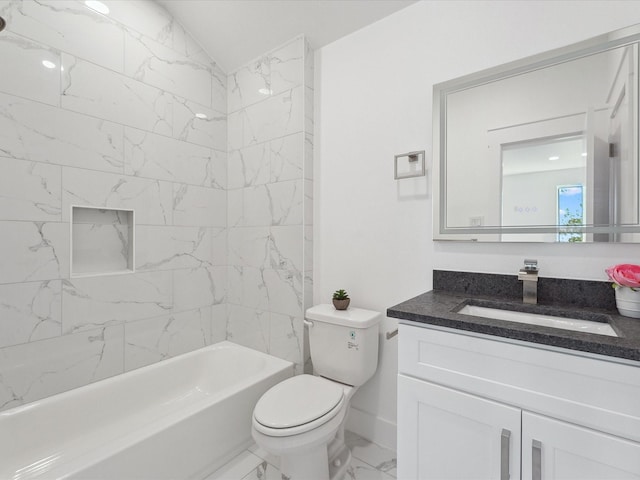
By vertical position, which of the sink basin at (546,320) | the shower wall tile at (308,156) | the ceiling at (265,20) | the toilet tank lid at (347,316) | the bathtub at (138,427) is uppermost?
the ceiling at (265,20)

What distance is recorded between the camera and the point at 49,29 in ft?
5.27

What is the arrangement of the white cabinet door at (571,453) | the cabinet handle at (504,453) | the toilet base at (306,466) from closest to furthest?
the white cabinet door at (571,453)
the cabinet handle at (504,453)
the toilet base at (306,466)

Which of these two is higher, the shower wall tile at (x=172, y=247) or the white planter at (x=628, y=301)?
the shower wall tile at (x=172, y=247)

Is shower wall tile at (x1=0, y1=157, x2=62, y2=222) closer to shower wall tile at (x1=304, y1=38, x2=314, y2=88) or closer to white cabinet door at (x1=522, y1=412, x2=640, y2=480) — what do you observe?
shower wall tile at (x1=304, y1=38, x2=314, y2=88)

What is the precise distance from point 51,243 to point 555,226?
7.95ft

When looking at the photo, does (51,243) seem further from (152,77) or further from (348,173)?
(348,173)

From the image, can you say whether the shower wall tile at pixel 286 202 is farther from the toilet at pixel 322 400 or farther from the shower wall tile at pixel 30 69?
the shower wall tile at pixel 30 69

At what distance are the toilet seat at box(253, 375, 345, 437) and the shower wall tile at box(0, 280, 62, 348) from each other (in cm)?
118

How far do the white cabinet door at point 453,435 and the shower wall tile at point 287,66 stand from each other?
1.86m

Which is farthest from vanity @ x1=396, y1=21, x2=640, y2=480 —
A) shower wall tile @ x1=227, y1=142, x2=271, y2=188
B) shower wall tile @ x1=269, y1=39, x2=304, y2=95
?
shower wall tile @ x1=227, y1=142, x2=271, y2=188

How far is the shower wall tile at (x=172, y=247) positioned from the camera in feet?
6.55

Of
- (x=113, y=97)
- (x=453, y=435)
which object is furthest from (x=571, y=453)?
(x=113, y=97)

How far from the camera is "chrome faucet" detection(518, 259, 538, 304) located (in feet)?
4.24

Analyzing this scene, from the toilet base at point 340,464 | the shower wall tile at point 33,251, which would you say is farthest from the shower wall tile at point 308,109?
the toilet base at point 340,464
